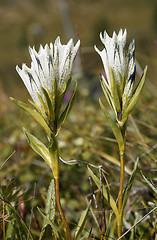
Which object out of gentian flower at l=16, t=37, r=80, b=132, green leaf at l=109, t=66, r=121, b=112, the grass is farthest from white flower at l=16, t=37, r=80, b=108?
the grass

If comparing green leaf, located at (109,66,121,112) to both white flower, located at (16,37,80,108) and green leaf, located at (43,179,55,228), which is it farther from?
green leaf, located at (43,179,55,228)

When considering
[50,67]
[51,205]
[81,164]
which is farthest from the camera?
[81,164]

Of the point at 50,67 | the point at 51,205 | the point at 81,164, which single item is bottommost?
the point at 51,205

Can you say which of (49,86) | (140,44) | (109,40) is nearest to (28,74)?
(49,86)

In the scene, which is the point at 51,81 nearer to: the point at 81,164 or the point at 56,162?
the point at 56,162

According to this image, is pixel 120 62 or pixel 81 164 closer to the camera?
pixel 120 62

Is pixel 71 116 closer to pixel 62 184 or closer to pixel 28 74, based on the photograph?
pixel 62 184

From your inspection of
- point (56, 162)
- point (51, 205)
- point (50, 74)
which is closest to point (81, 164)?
point (51, 205)
